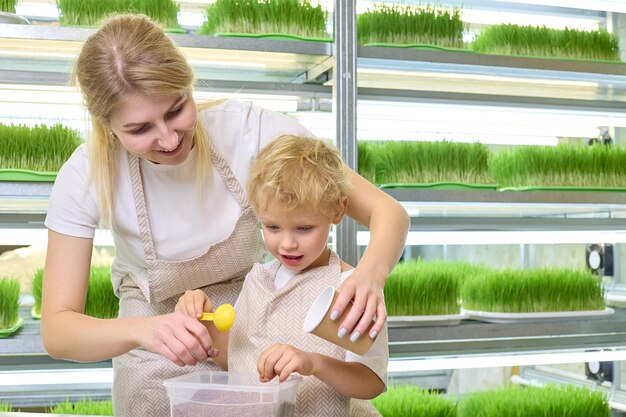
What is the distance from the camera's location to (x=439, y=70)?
279 centimetres

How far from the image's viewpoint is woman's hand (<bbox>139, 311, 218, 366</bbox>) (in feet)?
3.69

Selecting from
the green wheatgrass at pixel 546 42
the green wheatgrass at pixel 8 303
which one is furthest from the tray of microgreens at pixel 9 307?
the green wheatgrass at pixel 546 42

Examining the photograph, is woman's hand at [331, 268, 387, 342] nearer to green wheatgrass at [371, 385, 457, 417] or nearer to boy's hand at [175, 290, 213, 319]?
boy's hand at [175, 290, 213, 319]

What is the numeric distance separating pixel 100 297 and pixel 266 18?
106 cm

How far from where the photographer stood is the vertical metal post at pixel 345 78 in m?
2.52

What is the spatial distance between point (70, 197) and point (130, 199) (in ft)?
0.39

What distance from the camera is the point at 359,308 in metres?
1.07

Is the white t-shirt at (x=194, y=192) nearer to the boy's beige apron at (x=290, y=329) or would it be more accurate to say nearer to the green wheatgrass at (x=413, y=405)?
the boy's beige apron at (x=290, y=329)

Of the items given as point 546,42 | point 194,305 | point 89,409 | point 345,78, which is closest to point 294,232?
point 194,305

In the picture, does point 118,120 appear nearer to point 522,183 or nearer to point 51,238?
point 51,238

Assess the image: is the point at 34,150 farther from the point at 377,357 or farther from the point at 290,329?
the point at 377,357

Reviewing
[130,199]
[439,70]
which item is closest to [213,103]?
[130,199]

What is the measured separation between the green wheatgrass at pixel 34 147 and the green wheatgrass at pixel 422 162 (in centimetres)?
96

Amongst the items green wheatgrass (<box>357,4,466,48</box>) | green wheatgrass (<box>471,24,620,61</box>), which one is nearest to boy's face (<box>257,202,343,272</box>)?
green wheatgrass (<box>357,4,466,48</box>)
